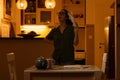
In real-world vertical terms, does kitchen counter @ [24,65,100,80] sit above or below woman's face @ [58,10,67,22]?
below

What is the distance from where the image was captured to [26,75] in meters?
3.16

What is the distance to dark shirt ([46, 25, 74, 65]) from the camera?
435cm

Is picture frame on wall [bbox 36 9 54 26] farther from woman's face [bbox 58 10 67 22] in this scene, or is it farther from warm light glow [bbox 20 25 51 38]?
woman's face [bbox 58 10 67 22]

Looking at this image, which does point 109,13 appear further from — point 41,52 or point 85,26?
point 41,52

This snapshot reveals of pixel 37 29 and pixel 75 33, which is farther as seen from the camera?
pixel 37 29

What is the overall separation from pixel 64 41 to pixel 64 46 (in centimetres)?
7

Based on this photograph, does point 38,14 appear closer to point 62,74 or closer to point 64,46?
point 64,46

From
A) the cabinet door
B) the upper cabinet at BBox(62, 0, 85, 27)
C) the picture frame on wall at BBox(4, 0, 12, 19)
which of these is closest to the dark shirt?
the picture frame on wall at BBox(4, 0, 12, 19)

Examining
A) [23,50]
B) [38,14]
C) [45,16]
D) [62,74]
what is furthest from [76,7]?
[62,74]

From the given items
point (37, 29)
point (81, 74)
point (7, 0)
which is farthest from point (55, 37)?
point (37, 29)

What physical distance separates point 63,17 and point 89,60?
6.45 meters

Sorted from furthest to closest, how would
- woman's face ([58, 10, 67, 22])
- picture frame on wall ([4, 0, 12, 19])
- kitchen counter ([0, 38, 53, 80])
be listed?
picture frame on wall ([4, 0, 12, 19]), kitchen counter ([0, 38, 53, 80]), woman's face ([58, 10, 67, 22])

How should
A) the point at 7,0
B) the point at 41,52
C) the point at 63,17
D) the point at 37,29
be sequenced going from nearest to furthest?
the point at 63,17
the point at 41,52
the point at 7,0
the point at 37,29

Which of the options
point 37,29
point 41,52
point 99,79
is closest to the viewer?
point 99,79
